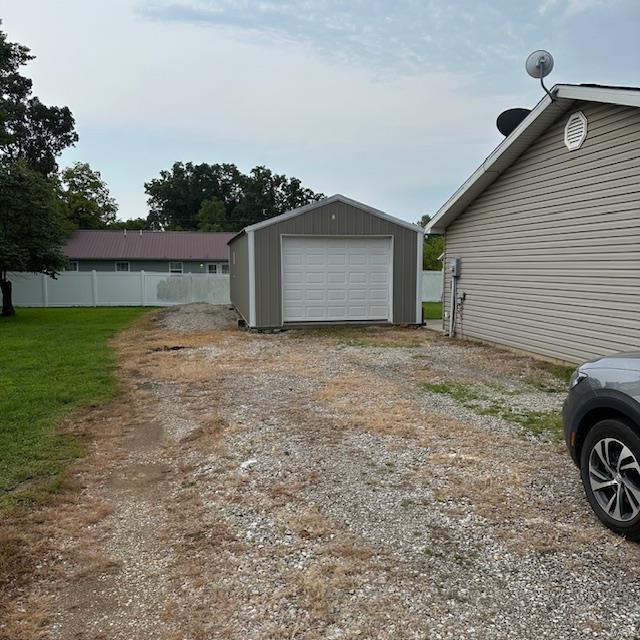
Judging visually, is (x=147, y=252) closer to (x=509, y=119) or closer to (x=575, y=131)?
(x=509, y=119)

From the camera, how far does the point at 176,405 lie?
5961 mm

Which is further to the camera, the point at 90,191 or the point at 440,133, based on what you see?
the point at 90,191

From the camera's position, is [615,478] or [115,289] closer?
[615,478]

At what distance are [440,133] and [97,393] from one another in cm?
1309

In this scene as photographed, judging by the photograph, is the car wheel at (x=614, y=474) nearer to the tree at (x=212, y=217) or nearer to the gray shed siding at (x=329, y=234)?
the gray shed siding at (x=329, y=234)

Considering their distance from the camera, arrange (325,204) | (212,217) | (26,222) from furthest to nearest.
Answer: (212,217) → (26,222) → (325,204)

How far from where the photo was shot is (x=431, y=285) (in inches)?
1025

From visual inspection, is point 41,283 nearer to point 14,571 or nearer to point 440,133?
point 440,133

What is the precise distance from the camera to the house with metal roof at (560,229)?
701 centimetres

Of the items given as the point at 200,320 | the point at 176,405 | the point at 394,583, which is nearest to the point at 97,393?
the point at 176,405

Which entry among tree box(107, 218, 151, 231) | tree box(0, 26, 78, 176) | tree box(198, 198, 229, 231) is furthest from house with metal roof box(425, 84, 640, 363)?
tree box(198, 198, 229, 231)

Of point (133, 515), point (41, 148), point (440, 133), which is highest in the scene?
point (41, 148)

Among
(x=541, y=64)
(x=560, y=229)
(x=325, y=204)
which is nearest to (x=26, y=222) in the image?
(x=325, y=204)

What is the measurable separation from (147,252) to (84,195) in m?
14.2
